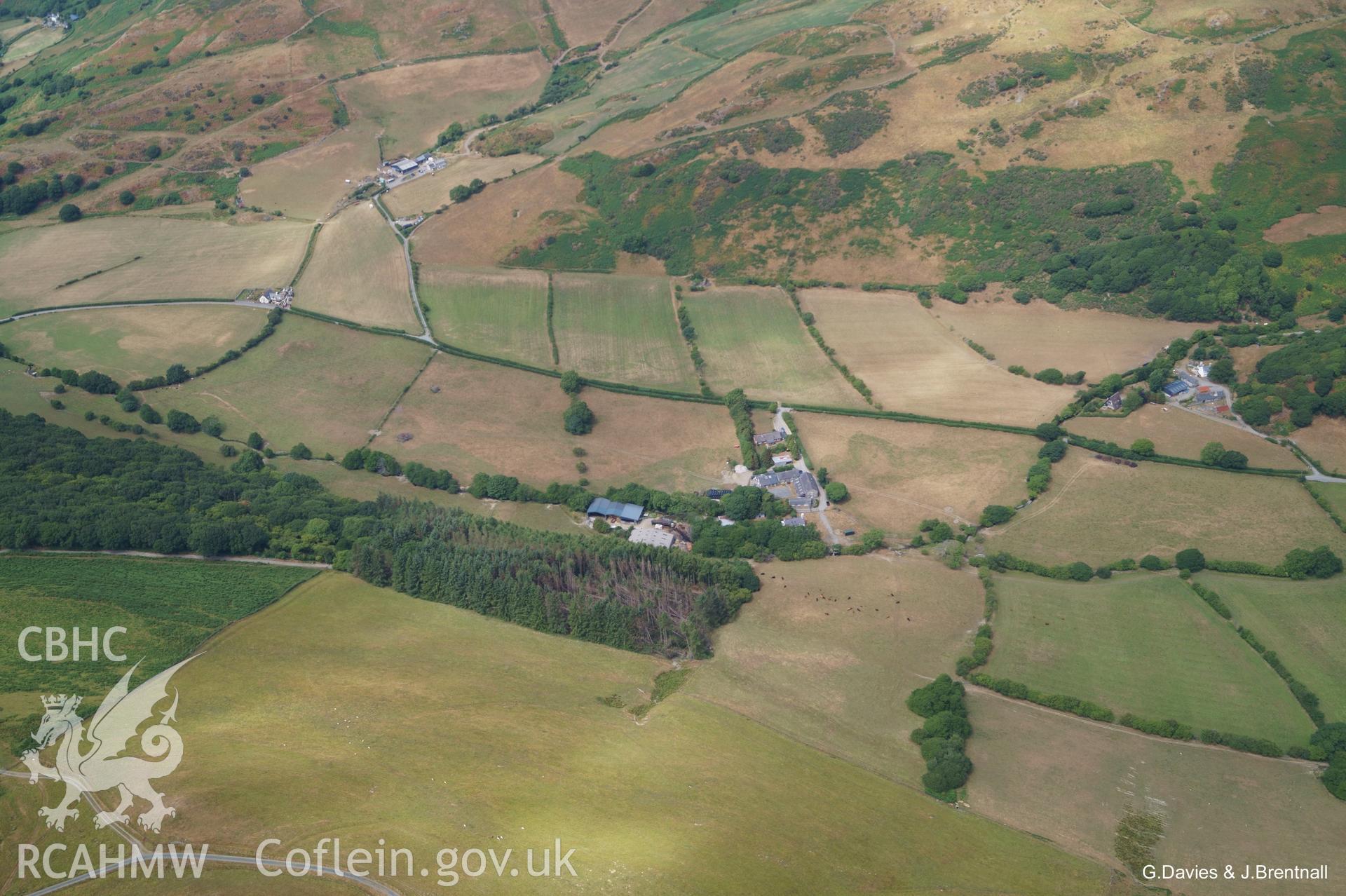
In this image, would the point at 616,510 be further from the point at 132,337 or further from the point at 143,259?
the point at 143,259

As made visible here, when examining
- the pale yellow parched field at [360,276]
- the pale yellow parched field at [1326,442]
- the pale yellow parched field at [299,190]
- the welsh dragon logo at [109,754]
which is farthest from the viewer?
the pale yellow parched field at [299,190]

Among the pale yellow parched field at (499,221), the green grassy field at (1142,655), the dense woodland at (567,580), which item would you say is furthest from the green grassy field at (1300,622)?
the pale yellow parched field at (499,221)

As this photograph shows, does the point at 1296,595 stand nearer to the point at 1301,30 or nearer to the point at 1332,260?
the point at 1332,260

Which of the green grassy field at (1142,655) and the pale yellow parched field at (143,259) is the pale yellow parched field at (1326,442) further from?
the pale yellow parched field at (143,259)

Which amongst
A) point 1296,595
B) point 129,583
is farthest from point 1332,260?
point 129,583

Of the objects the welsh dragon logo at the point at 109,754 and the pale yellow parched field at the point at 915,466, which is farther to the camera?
the pale yellow parched field at the point at 915,466

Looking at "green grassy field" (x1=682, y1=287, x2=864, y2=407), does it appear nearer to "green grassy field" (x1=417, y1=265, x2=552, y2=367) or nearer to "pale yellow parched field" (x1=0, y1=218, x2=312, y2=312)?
"green grassy field" (x1=417, y1=265, x2=552, y2=367)

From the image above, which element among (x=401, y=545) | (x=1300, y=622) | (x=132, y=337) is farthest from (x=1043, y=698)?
(x=132, y=337)
